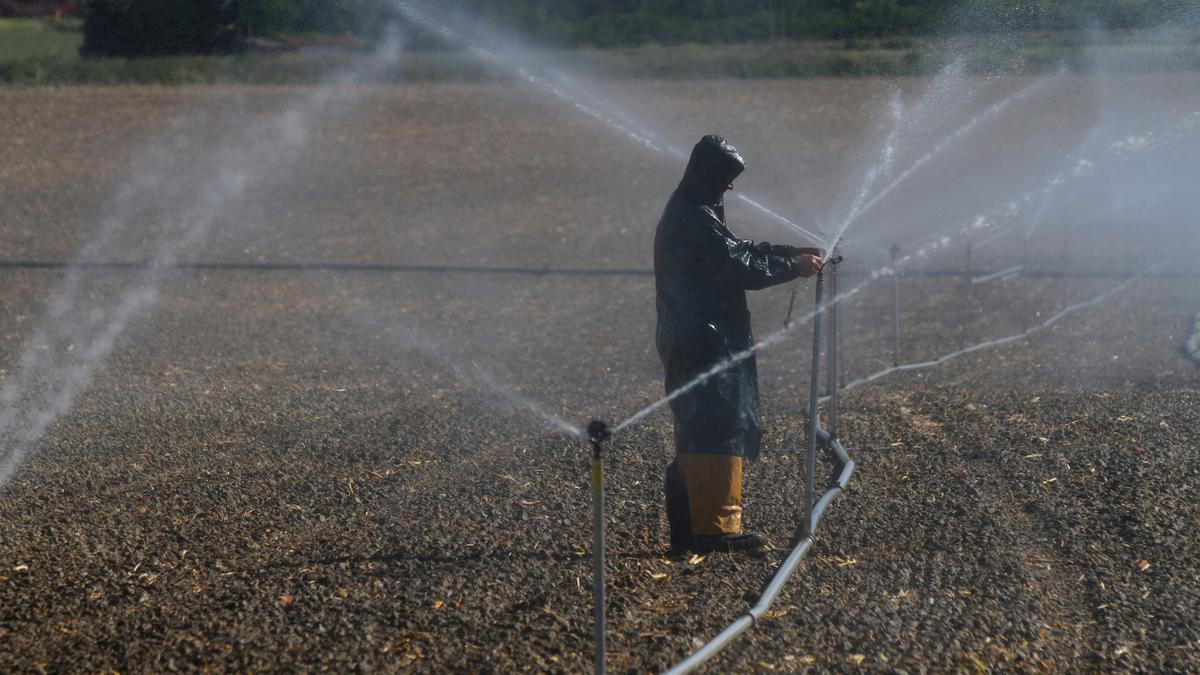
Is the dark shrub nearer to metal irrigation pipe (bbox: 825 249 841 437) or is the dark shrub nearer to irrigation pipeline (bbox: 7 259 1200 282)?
irrigation pipeline (bbox: 7 259 1200 282)

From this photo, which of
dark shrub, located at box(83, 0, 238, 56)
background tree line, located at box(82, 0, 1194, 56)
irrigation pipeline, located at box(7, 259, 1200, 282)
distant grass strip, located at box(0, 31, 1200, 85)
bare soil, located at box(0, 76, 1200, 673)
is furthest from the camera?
distant grass strip, located at box(0, 31, 1200, 85)

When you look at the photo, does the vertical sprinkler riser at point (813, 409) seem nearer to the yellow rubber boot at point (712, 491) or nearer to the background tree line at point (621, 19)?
the yellow rubber boot at point (712, 491)

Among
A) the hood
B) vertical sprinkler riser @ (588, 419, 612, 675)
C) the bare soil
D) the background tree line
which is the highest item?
the background tree line

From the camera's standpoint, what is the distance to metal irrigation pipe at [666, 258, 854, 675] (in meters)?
4.16

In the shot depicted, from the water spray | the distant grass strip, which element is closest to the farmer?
the water spray

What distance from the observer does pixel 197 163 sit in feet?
54.5

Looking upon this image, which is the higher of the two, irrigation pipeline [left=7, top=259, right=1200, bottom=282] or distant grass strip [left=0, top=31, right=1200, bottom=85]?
distant grass strip [left=0, top=31, right=1200, bottom=85]

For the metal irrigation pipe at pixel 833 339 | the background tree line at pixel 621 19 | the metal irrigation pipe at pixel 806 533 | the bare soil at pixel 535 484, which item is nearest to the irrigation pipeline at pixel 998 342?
the bare soil at pixel 535 484

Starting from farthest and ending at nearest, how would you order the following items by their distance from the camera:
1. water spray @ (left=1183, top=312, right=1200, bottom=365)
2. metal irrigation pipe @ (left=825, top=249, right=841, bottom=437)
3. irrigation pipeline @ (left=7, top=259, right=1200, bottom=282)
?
1. irrigation pipeline @ (left=7, top=259, right=1200, bottom=282)
2. water spray @ (left=1183, top=312, right=1200, bottom=365)
3. metal irrigation pipe @ (left=825, top=249, right=841, bottom=437)

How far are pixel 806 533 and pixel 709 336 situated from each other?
916 millimetres

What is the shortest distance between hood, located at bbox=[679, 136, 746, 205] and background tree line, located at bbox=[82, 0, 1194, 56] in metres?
4.89

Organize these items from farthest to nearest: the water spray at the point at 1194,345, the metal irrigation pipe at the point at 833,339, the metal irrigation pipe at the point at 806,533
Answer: the water spray at the point at 1194,345 < the metal irrigation pipe at the point at 833,339 < the metal irrigation pipe at the point at 806,533

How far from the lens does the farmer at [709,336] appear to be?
5055 mm

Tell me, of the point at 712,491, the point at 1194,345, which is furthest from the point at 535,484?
the point at 1194,345
